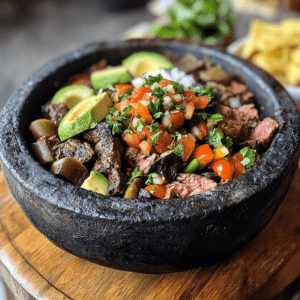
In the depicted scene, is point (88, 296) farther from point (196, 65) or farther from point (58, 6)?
point (58, 6)

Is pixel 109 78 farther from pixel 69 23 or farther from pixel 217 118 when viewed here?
pixel 69 23

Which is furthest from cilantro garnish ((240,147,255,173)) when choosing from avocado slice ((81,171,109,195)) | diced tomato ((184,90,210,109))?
avocado slice ((81,171,109,195))

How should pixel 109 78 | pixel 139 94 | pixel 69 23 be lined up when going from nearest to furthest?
pixel 139 94 → pixel 109 78 → pixel 69 23

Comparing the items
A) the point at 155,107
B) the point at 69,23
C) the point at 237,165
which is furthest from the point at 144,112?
the point at 69,23

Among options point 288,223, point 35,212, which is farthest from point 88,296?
point 288,223

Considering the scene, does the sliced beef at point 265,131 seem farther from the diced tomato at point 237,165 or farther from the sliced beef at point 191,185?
the sliced beef at point 191,185

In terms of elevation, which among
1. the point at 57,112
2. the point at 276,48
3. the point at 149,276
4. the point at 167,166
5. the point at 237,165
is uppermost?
the point at 57,112

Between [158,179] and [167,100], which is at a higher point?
[167,100]

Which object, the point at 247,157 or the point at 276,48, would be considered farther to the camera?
the point at 276,48
